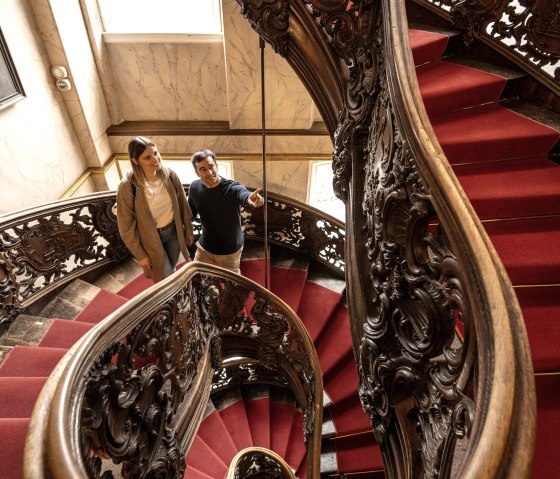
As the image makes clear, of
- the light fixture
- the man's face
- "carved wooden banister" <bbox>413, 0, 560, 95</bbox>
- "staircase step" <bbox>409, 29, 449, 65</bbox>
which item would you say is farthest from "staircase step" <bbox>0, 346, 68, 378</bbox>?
the light fixture

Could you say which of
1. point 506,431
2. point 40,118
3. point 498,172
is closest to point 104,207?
point 40,118

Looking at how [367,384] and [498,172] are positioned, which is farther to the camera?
[498,172]

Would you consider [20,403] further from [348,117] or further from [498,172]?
[498,172]

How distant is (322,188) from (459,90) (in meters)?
4.33

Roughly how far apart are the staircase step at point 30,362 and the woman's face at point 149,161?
4.85 ft

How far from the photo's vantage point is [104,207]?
385 cm

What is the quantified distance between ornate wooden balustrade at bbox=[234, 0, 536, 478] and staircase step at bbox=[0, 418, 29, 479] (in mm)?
1539

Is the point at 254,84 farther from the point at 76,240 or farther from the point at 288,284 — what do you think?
the point at 76,240

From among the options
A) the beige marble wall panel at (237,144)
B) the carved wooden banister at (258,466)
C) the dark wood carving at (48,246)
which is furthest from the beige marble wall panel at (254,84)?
the carved wooden banister at (258,466)

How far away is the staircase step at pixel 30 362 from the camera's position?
2.23 meters

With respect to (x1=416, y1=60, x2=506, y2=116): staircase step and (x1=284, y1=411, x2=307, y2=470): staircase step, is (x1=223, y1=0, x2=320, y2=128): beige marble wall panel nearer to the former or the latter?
(x1=416, y1=60, x2=506, y2=116): staircase step

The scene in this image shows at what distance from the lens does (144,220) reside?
267cm

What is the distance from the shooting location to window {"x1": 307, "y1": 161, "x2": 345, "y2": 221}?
6066mm

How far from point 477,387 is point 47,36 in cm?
590
